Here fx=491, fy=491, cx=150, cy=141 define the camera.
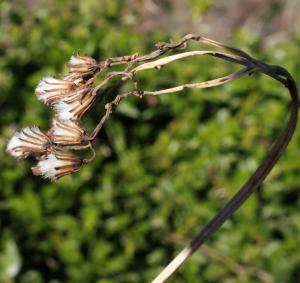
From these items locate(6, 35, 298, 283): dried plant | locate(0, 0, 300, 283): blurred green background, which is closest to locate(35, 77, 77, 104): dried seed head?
locate(6, 35, 298, 283): dried plant

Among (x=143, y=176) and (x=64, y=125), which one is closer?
(x=64, y=125)

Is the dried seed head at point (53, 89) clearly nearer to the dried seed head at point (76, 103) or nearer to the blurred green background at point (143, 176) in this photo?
the dried seed head at point (76, 103)

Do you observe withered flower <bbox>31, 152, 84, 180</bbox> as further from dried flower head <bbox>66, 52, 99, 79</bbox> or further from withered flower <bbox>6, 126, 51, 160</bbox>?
dried flower head <bbox>66, 52, 99, 79</bbox>

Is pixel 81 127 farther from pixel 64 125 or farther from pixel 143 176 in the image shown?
pixel 143 176

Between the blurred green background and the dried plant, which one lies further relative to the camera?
the blurred green background

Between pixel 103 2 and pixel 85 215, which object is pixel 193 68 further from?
pixel 85 215

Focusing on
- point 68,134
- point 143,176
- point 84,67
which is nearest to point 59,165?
point 68,134
